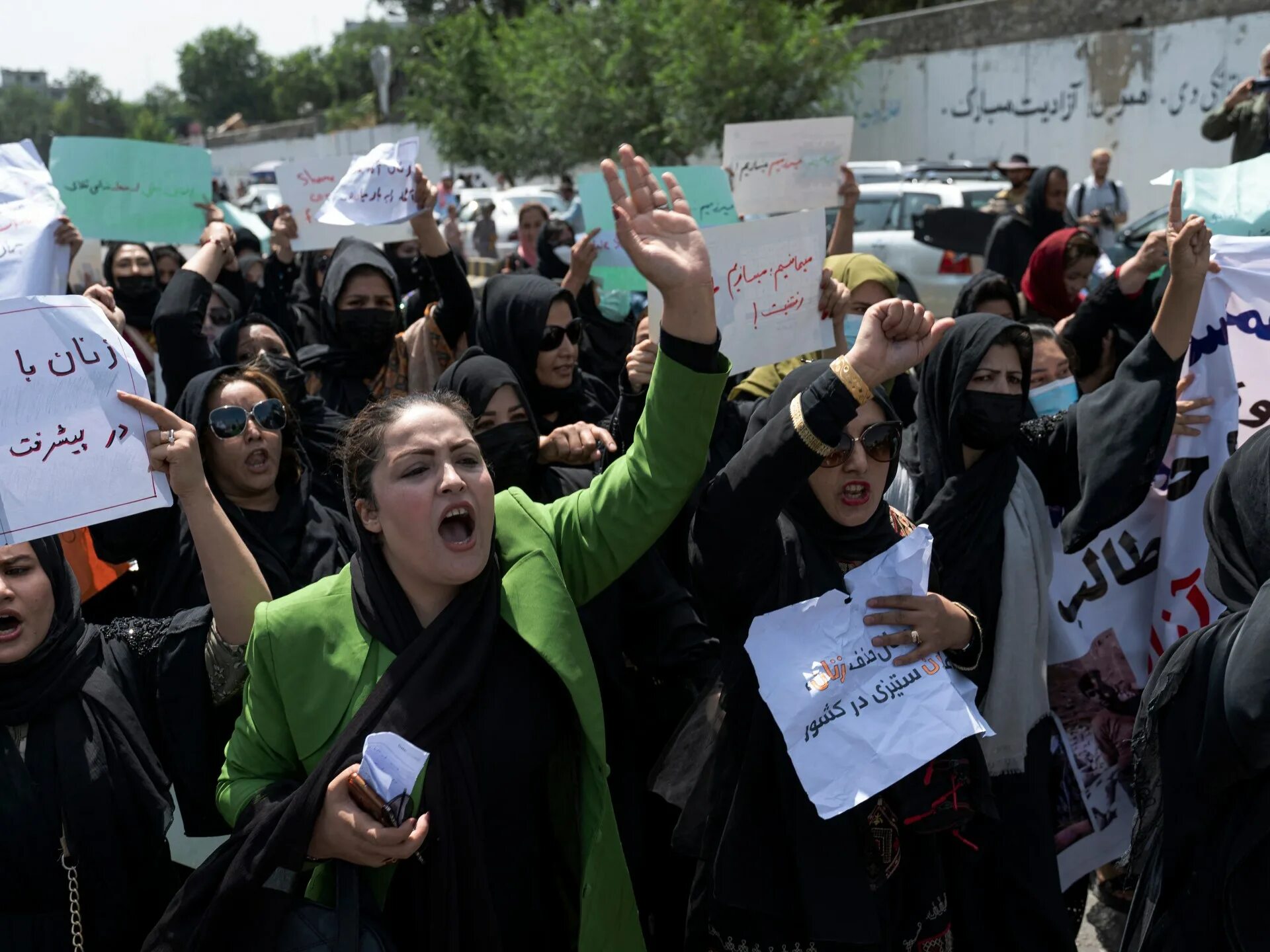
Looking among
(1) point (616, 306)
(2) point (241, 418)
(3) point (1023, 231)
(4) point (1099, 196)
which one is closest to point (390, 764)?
(2) point (241, 418)

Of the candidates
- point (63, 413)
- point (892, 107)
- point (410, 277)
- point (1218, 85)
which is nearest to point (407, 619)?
point (63, 413)

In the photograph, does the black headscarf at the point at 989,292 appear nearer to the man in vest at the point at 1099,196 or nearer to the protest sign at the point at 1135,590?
the protest sign at the point at 1135,590

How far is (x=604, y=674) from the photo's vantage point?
2.81m

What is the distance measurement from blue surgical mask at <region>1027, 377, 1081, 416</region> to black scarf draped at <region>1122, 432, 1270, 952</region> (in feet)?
4.63

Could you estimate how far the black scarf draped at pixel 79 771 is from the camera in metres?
2.33

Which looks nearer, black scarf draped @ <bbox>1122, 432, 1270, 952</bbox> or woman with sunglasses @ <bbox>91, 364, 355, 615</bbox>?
black scarf draped @ <bbox>1122, 432, 1270, 952</bbox>

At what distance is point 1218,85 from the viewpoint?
16938mm

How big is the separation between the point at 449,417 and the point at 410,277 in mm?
5029

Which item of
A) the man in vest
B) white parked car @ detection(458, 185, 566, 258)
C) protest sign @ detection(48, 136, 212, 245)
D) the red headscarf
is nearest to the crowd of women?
protest sign @ detection(48, 136, 212, 245)

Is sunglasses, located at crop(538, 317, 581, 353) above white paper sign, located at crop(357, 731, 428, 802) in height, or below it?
above

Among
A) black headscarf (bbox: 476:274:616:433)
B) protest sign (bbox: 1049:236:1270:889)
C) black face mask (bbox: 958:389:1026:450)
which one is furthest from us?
black headscarf (bbox: 476:274:616:433)

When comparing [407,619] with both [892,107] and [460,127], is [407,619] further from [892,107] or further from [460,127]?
[460,127]

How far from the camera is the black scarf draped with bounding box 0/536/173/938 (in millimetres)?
2332

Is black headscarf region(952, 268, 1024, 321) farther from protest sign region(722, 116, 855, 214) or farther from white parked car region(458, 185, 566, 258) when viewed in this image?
white parked car region(458, 185, 566, 258)
